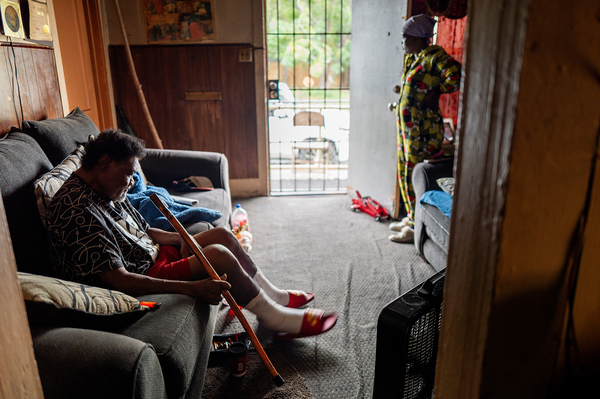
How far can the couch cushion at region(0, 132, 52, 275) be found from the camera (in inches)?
50.6

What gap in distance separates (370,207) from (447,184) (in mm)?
1303

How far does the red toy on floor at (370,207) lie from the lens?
3.50 metres

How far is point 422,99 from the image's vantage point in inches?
110

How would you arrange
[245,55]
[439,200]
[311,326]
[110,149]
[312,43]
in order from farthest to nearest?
[312,43] → [245,55] → [439,200] → [311,326] → [110,149]

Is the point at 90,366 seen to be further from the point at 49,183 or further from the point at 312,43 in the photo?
the point at 312,43

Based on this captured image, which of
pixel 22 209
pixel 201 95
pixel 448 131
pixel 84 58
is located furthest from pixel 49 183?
pixel 448 131

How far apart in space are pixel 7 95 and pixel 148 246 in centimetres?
96

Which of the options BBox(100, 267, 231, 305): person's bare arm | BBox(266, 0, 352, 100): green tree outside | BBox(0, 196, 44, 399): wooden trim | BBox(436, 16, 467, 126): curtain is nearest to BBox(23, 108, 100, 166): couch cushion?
BBox(100, 267, 231, 305): person's bare arm

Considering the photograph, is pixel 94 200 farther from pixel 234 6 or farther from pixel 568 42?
pixel 234 6

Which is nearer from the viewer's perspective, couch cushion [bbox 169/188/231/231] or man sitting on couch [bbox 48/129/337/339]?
man sitting on couch [bbox 48/129/337/339]

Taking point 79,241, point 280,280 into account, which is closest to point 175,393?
point 79,241

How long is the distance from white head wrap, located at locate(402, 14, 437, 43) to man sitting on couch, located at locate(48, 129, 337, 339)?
190cm

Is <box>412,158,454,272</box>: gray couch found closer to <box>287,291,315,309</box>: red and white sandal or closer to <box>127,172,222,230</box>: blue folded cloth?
<box>287,291,315,309</box>: red and white sandal

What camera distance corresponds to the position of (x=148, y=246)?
167cm
